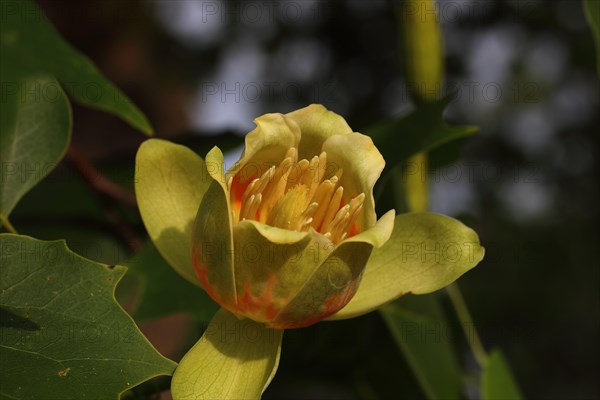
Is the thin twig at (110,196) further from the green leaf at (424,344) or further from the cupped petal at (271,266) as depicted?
the cupped petal at (271,266)

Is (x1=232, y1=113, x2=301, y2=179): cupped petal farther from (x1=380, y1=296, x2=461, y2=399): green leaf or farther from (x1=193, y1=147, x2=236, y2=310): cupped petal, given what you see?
(x1=380, y1=296, x2=461, y2=399): green leaf

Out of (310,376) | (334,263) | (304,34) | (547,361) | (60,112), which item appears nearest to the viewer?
(334,263)

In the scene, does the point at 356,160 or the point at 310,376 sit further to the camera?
the point at 310,376

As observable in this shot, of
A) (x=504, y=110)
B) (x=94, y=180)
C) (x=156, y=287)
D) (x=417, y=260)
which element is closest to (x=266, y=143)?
(x=417, y=260)

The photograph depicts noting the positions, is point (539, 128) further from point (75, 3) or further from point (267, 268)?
point (267, 268)

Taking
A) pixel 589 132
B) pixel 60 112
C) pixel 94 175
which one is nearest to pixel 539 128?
pixel 589 132

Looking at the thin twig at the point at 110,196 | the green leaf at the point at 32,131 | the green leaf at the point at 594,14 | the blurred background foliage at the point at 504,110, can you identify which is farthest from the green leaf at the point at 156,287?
the blurred background foliage at the point at 504,110
